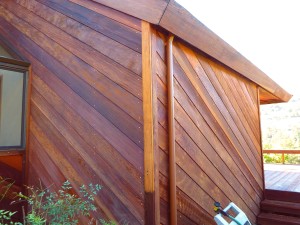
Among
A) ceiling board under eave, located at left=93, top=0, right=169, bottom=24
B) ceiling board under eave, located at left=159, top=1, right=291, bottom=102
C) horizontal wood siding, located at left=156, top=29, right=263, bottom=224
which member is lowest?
horizontal wood siding, located at left=156, top=29, right=263, bottom=224

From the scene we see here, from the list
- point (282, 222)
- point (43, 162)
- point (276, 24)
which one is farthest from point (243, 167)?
point (276, 24)

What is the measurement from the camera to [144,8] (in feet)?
6.40

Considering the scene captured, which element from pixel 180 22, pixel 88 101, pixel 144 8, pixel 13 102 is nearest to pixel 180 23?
pixel 180 22

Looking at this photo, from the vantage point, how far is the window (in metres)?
2.76

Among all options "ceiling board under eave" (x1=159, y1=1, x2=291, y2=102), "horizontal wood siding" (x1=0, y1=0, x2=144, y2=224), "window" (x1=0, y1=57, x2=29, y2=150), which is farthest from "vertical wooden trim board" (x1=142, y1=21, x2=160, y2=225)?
"window" (x1=0, y1=57, x2=29, y2=150)

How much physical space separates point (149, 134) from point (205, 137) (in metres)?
0.87

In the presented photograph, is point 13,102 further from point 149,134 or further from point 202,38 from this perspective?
point 202,38

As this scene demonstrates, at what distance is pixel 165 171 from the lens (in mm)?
2014

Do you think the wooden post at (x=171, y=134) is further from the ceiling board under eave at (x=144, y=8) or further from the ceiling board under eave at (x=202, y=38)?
the ceiling board under eave at (x=144, y=8)

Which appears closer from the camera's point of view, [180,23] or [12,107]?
[180,23]

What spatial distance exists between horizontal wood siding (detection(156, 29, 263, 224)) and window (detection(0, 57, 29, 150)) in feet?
5.58

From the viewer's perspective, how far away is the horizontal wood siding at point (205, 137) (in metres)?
2.12

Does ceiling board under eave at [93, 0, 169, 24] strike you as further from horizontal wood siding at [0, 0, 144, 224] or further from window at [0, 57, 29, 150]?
window at [0, 57, 29, 150]

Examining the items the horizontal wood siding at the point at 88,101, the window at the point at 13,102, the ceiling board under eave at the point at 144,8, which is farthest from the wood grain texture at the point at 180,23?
the window at the point at 13,102
